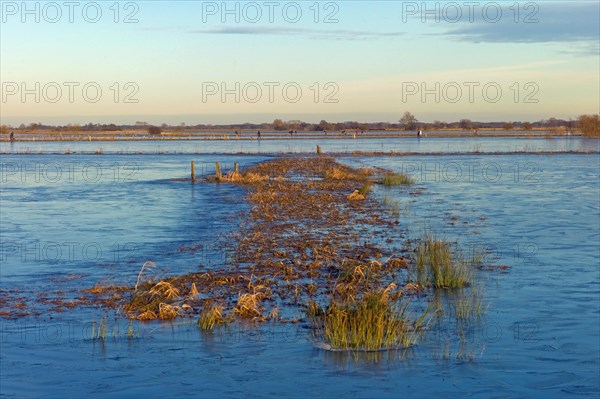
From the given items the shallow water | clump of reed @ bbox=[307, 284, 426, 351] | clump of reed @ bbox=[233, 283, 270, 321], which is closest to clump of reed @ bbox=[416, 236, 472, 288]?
clump of reed @ bbox=[307, 284, 426, 351]

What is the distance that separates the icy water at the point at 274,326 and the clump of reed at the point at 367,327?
0.25 metres

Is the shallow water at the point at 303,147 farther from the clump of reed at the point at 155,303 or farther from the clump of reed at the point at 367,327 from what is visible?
the clump of reed at the point at 367,327

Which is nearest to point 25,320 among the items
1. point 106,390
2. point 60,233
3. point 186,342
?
point 186,342

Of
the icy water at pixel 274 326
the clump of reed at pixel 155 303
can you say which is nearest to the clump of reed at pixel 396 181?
the icy water at pixel 274 326

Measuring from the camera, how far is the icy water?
937 cm

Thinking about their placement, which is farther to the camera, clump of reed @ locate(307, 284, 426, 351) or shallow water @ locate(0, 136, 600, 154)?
shallow water @ locate(0, 136, 600, 154)

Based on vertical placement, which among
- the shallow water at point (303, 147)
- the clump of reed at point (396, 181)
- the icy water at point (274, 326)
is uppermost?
the shallow water at point (303, 147)

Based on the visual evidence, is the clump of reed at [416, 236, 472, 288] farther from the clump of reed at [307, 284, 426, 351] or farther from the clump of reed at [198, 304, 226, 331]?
the clump of reed at [198, 304, 226, 331]

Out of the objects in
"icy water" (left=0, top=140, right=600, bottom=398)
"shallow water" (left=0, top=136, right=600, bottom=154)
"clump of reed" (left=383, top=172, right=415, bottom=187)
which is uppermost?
"shallow water" (left=0, top=136, right=600, bottom=154)

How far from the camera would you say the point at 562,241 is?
20.7 metres

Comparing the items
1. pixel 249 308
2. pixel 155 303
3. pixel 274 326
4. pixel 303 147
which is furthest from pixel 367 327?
pixel 303 147

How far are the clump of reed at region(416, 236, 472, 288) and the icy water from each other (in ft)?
1.80

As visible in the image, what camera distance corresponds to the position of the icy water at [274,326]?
9.37 metres

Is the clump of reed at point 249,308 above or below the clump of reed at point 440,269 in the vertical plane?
below
